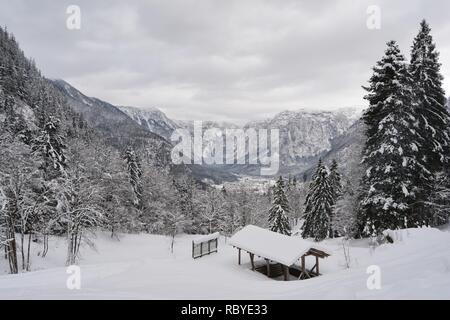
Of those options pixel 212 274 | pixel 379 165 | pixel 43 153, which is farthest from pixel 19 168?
pixel 379 165

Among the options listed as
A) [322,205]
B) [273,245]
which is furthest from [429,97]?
[322,205]

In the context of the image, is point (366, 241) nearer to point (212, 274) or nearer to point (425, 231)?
point (425, 231)

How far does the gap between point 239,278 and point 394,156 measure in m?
13.5

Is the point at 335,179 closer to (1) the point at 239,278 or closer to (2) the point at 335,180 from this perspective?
(2) the point at 335,180

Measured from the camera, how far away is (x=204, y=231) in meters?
58.5

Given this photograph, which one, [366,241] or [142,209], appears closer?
[366,241]

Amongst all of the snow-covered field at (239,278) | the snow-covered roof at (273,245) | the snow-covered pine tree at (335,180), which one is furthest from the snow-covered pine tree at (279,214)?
the snow-covered roof at (273,245)

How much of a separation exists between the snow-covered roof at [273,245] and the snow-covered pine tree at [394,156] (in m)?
6.13

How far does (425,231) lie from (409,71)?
12236 mm

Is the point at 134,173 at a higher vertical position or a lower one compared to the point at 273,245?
higher

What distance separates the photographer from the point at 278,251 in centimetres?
1705

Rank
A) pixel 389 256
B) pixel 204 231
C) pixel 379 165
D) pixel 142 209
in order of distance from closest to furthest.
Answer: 1. pixel 389 256
2. pixel 379 165
3. pixel 142 209
4. pixel 204 231

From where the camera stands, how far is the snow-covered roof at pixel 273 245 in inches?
645
